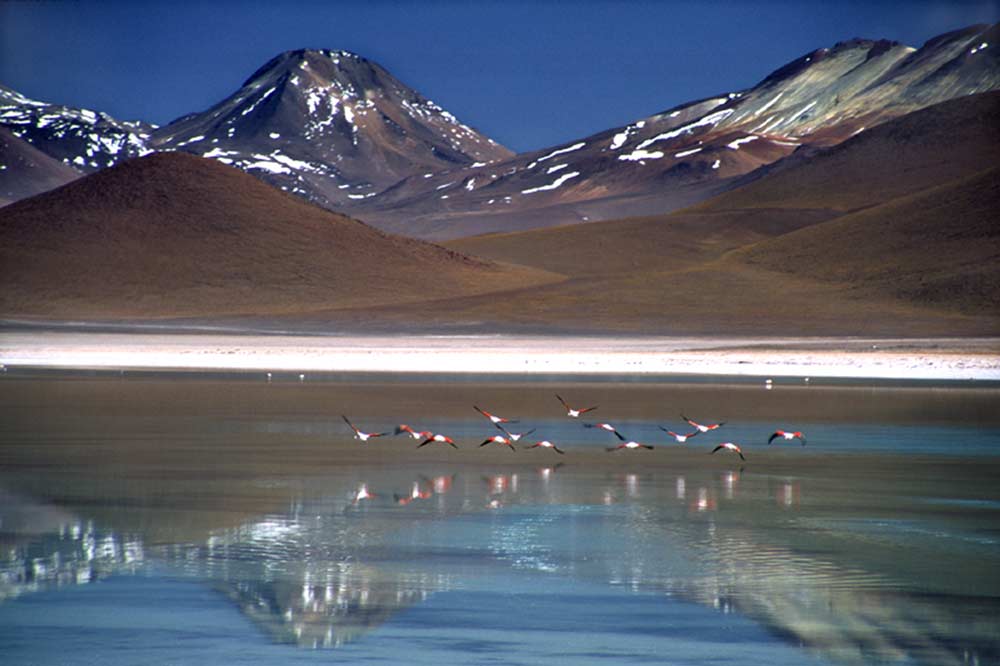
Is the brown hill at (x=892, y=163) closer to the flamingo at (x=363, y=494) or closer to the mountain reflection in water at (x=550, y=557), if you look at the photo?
the flamingo at (x=363, y=494)

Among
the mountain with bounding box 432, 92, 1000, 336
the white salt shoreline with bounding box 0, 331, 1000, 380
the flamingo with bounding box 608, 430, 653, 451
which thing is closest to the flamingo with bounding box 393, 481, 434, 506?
the flamingo with bounding box 608, 430, 653, 451

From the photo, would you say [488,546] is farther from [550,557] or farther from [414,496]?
[414,496]

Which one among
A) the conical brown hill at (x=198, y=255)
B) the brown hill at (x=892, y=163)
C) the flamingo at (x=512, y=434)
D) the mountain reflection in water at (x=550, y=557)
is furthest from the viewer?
the brown hill at (x=892, y=163)

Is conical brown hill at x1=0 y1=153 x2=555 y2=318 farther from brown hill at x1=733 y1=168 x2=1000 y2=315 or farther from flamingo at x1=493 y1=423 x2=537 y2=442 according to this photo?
flamingo at x1=493 y1=423 x2=537 y2=442

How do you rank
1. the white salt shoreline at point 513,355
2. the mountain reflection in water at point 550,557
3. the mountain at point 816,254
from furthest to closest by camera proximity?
the mountain at point 816,254
the white salt shoreline at point 513,355
the mountain reflection in water at point 550,557

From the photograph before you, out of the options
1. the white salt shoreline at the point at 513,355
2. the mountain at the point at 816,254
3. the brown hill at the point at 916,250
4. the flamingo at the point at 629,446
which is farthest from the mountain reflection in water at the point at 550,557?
the brown hill at the point at 916,250

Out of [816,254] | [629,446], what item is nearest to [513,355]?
[629,446]
